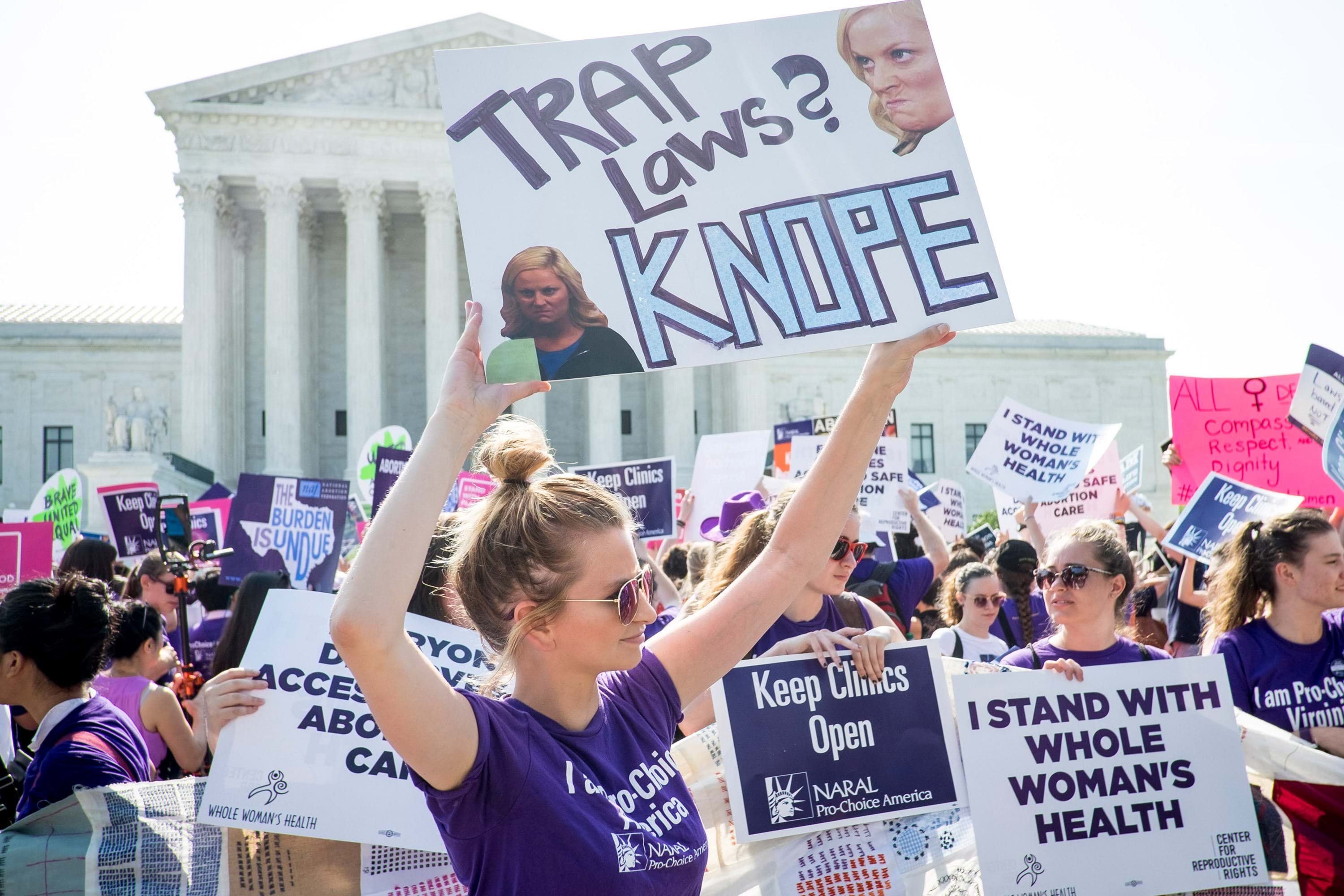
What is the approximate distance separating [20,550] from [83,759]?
5788 millimetres

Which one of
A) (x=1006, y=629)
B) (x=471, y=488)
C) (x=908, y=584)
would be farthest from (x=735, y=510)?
(x=471, y=488)

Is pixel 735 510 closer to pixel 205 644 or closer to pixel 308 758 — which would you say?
pixel 205 644

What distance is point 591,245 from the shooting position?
98.3 inches

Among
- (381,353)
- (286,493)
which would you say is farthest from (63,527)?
(381,353)

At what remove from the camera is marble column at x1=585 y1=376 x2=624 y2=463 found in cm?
4019

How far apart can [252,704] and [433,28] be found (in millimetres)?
41503

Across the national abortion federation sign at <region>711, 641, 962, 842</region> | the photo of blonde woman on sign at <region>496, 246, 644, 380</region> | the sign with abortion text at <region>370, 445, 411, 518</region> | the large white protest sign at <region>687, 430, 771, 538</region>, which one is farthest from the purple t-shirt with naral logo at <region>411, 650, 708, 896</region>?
the large white protest sign at <region>687, 430, 771, 538</region>

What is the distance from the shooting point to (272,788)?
3.20m

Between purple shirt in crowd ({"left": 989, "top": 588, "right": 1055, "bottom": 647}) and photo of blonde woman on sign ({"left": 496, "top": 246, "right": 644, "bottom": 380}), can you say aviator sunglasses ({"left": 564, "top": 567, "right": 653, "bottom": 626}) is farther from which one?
purple shirt in crowd ({"left": 989, "top": 588, "right": 1055, "bottom": 647})

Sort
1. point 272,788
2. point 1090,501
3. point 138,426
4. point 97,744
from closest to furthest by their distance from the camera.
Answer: point 272,788
point 97,744
point 1090,501
point 138,426

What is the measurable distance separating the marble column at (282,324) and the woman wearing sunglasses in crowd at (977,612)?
114ft

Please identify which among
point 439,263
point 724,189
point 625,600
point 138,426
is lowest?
point 625,600

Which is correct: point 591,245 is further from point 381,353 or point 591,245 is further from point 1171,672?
point 381,353

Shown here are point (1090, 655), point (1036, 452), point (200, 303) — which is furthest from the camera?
point (200, 303)
